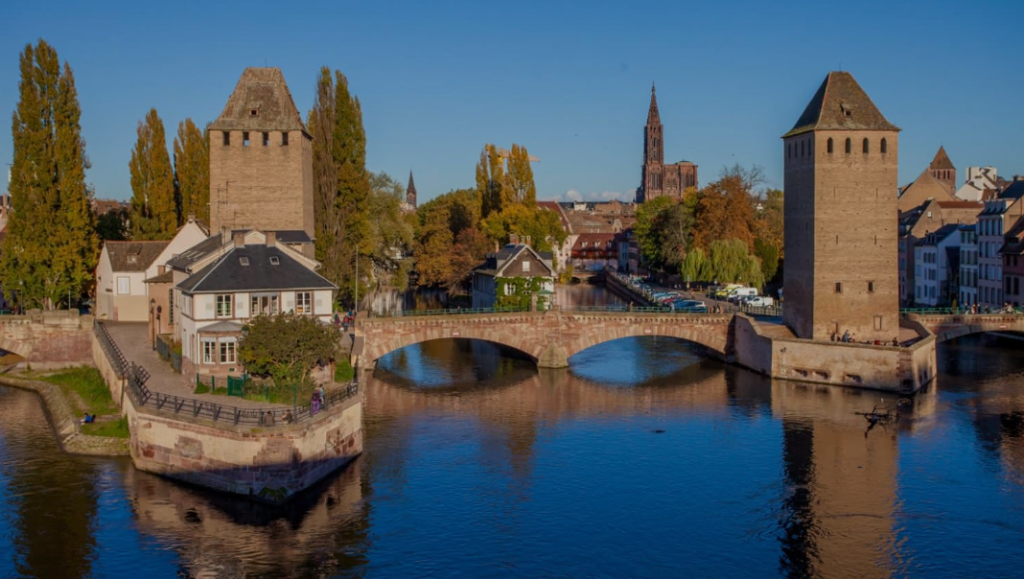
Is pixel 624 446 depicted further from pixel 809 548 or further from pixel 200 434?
pixel 200 434

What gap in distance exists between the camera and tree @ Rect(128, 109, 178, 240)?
7162cm

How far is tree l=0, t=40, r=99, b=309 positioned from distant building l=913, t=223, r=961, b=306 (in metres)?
65.6

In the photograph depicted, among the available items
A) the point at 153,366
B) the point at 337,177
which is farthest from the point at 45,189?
the point at 153,366

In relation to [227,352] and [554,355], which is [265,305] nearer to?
[227,352]

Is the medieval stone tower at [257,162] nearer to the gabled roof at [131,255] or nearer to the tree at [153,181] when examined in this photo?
the gabled roof at [131,255]

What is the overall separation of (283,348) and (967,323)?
142ft

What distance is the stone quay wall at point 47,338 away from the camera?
57688mm

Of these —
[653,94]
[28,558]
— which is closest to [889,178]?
[28,558]

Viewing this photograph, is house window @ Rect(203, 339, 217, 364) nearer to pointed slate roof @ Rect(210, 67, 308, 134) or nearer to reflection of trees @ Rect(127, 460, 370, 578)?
reflection of trees @ Rect(127, 460, 370, 578)

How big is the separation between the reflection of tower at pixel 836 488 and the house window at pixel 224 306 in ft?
74.5

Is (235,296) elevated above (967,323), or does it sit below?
above

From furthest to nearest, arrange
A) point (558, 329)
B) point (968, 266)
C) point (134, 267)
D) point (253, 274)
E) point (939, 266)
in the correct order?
point (939, 266) → point (968, 266) → point (134, 267) → point (558, 329) → point (253, 274)

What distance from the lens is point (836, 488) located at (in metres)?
34.7

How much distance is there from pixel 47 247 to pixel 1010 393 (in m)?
54.1
